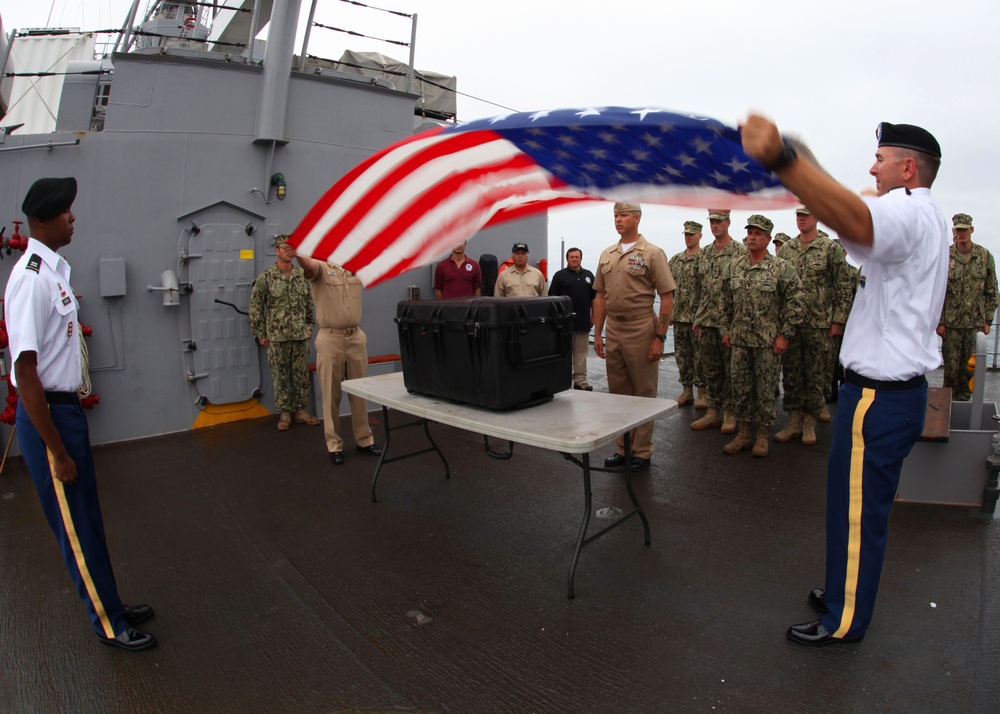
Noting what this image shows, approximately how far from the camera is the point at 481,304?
127 inches

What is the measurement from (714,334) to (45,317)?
211 inches

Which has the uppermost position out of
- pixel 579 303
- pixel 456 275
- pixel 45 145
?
pixel 45 145

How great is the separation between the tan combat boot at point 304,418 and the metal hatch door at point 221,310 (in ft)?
1.86

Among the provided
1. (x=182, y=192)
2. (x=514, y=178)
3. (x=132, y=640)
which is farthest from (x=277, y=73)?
(x=132, y=640)

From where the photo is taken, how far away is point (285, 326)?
6254 mm

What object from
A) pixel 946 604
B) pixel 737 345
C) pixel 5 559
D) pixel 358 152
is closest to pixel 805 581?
pixel 946 604

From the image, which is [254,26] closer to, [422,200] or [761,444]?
[422,200]

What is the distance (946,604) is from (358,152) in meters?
6.67

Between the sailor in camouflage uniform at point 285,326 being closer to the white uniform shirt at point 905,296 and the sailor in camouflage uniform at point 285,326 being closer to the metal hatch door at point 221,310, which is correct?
the metal hatch door at point 221,310

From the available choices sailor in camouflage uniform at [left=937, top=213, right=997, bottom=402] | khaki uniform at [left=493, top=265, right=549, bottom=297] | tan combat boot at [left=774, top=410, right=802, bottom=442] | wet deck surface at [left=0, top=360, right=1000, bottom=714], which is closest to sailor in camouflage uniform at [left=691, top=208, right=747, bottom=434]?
tan combat boot at [left=774, top=410, right=802, bottom=442]

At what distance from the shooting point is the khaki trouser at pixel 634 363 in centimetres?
464

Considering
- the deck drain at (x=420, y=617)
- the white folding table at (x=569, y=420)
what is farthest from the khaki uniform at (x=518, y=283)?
the deck drain at (x=420, y=617)

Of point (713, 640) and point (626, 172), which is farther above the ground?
point (626, 172)

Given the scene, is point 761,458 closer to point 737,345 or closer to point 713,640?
point 737,345
